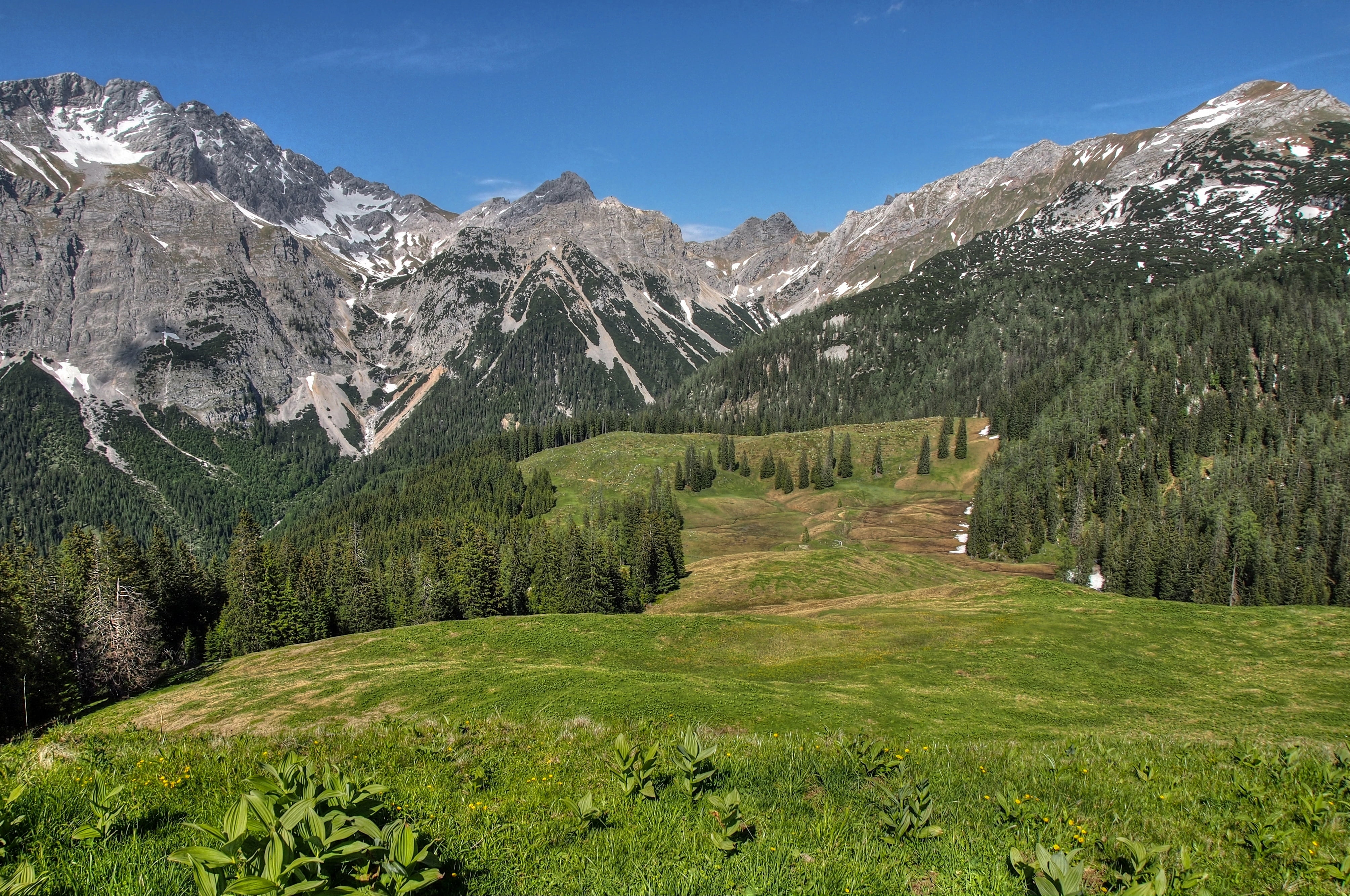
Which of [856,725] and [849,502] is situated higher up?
[856,725]

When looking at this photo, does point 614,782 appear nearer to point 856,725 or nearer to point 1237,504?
point 856,725

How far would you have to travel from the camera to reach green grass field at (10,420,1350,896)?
7215 millimetres

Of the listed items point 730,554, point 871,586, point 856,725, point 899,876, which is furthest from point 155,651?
point 730,554

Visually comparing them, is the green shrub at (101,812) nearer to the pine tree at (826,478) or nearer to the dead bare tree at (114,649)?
the dead bare tree at (114,649)

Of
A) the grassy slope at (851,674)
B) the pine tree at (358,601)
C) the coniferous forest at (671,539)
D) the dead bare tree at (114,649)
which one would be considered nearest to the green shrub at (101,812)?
the grassy slope at (851,674)

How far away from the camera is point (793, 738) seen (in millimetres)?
13703

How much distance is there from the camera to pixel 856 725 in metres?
26.5

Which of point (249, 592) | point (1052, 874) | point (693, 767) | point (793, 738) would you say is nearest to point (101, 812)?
point (693, 767)

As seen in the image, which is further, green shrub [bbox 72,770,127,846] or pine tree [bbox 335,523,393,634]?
pine tree [bbox 335,523,393,634]

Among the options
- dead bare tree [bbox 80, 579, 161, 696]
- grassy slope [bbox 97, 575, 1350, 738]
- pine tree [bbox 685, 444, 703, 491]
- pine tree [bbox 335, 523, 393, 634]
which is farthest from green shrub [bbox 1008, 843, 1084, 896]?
pine tree [bbox 685, 444, 703, 491]

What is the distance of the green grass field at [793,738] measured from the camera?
7215 millimetres

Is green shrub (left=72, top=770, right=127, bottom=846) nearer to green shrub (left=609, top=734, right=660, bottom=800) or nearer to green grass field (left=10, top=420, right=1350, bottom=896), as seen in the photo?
green grass field (left=10, top=420, right=1350, bottom=896)

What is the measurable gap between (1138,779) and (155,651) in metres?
73.5

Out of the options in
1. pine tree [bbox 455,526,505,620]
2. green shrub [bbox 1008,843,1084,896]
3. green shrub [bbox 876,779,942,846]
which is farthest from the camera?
pine tree [bbox 455,526,505,620]
